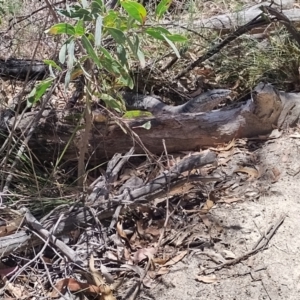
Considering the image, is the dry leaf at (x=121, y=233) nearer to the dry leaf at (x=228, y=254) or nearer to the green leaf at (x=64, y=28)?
the dry leaf at (x=228, y=254)

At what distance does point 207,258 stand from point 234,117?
3.16 ft

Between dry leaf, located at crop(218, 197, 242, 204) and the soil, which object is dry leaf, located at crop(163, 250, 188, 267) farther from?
dry leaf, located at crop(218, 197, 242, 204)

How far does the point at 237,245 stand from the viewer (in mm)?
2871

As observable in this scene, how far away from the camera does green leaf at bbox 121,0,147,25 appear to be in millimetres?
2291

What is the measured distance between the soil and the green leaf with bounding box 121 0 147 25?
109 cm

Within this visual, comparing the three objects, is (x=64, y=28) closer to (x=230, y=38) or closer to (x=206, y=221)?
(x=206, y=221)

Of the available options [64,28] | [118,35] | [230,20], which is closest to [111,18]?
[118,35]

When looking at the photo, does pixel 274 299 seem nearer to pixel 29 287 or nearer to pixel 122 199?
pixel 122 199

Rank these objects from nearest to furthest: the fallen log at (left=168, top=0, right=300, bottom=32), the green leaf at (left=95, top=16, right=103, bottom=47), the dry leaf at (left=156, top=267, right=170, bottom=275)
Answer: the green leaf at (left=95, top=16, right=103, bottom=47), the dry leaf at (left=156, top=267, right=170, bottom=275), the fallen log at (left=168, top=0, right=300, bottom=32)

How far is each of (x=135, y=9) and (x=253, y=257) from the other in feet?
3.91

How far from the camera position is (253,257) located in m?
2.80

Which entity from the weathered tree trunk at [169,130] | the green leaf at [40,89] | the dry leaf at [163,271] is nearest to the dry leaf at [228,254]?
the dry leaf at [163,271]

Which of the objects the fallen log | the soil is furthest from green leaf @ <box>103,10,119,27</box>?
the fallen log

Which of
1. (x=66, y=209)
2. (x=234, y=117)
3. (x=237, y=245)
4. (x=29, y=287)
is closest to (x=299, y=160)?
(x=234, y=117)
